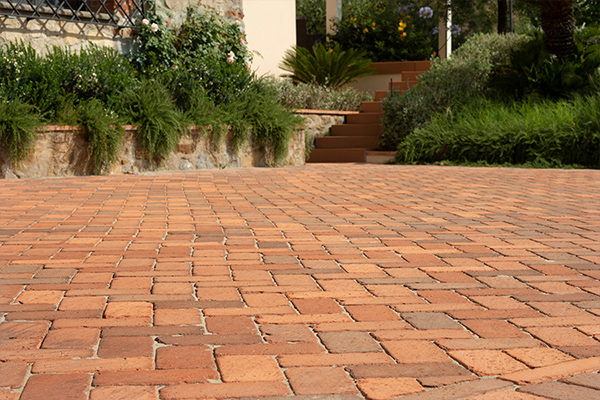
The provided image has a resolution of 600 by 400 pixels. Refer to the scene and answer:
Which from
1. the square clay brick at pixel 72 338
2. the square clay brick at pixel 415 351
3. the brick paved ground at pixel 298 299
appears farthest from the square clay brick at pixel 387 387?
the square clay brick at pixel 72 338

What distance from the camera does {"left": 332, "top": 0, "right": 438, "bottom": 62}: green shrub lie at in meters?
15.5

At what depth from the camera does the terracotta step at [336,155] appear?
11367 millimetres

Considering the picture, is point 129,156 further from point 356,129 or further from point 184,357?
point 184,357

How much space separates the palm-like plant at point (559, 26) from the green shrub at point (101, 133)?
7.66m

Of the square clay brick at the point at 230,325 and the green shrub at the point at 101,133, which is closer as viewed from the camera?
the square clay brick at the point at 230,325

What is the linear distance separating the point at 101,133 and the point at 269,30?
22.3 ft

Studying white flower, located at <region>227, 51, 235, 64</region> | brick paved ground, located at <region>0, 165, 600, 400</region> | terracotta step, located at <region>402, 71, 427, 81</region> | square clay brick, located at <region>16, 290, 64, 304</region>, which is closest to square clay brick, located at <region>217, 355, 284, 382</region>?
brick paved ground, located at <region>0, 165, 600, 400</region>

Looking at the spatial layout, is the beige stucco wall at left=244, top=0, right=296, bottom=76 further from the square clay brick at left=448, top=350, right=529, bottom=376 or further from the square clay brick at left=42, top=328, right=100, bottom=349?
the square clay brick at left=448, top=350, right=529, bottom=376

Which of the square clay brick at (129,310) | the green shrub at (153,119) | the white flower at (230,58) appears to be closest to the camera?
the square clay brick at (129,310)

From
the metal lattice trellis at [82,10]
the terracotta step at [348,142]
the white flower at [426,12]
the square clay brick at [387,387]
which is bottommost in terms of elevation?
the square clay brick at [387,387]

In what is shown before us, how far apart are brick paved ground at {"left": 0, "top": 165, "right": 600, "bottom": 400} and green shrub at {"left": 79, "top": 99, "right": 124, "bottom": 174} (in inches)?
74.5

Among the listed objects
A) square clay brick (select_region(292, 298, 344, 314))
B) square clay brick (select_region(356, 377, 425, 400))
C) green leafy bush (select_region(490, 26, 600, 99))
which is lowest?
square clay brick (select_region(356, 377, 425, 400))

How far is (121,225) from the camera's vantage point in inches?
183

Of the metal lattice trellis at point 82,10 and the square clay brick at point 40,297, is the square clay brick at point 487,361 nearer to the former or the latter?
the square clay brick at point 40,297
